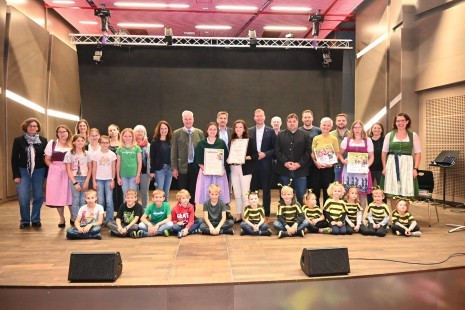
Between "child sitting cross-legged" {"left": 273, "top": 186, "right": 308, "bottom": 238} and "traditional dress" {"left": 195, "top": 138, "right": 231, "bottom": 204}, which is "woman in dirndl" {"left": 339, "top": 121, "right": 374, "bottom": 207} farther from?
"traditional dress" {"left": 195, "top": 138, "right": 231, "bottom": 204}

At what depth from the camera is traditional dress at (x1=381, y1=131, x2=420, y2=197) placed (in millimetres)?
5098

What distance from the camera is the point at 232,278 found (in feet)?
10.6

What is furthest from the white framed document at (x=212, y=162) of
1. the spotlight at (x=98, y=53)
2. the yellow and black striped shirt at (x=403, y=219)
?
the spotlight at (x=98, y=53)

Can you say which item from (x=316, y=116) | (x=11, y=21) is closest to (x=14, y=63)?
(x=11, y=21)

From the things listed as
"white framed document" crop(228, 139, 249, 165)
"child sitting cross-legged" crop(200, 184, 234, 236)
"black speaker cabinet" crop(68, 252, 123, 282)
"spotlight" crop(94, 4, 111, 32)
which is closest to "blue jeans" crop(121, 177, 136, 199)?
"child sitting cross-legged" crop(200, 184, 234, 236)

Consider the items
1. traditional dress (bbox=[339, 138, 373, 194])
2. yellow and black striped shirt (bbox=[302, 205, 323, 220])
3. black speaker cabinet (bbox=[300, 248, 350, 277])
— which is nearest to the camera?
black speaker cabinet (bbox=[300, 248, 350, 277])

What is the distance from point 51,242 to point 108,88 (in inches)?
231

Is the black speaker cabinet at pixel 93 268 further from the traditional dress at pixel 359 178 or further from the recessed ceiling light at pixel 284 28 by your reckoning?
the recessed ceiling light at pixel 284 28

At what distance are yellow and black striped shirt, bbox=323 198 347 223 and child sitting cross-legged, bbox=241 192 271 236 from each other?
2.63ft

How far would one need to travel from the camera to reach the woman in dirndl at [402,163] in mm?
5105

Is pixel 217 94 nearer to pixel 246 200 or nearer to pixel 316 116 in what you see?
pixel 316 116

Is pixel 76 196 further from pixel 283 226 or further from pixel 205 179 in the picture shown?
pixel 283 226

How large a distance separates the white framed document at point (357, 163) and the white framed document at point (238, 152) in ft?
4.64

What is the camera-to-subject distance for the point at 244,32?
436 inches
